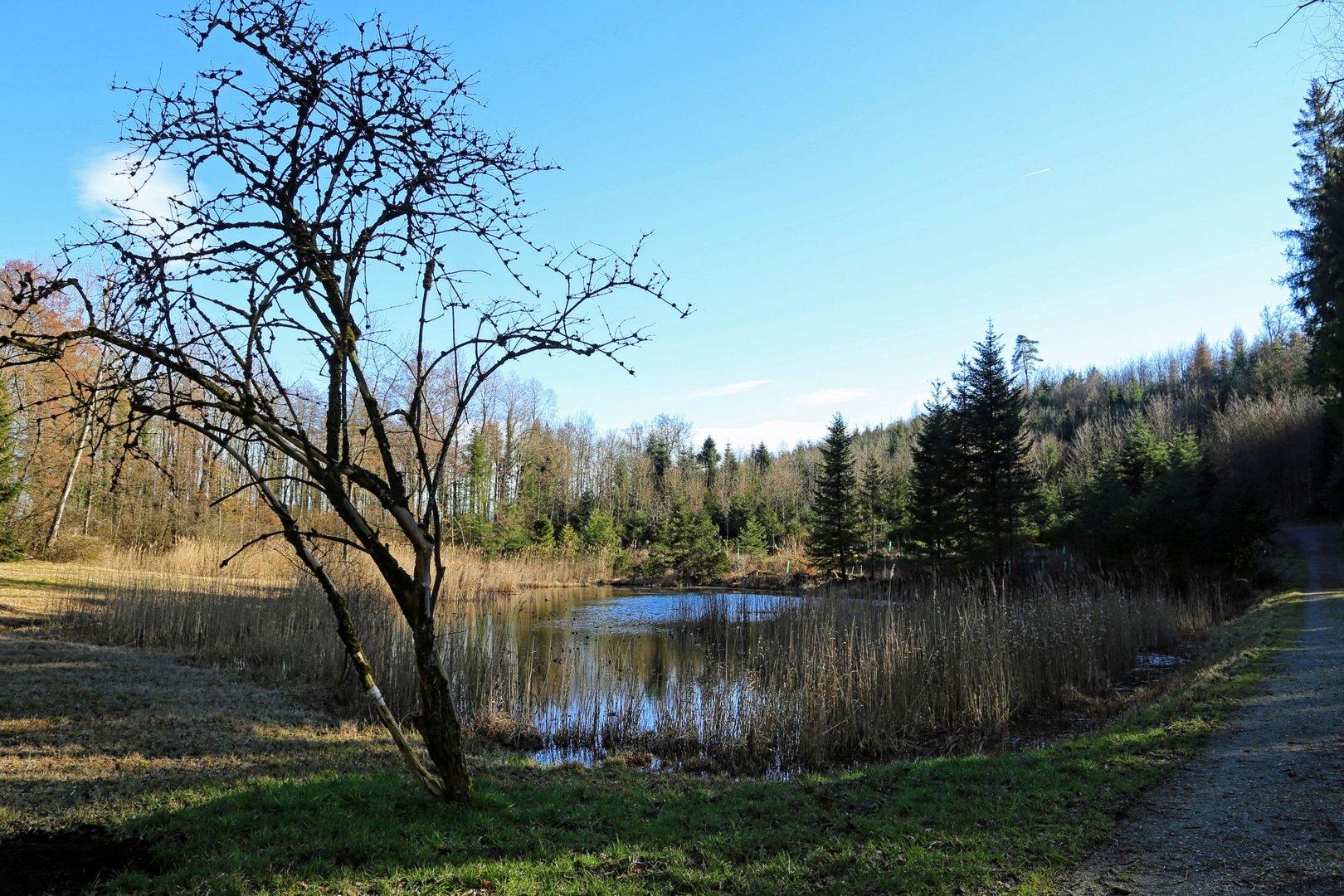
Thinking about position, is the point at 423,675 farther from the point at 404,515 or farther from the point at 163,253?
the point at 163,253

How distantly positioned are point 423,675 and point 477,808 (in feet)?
2.94

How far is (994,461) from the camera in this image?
25453 mm

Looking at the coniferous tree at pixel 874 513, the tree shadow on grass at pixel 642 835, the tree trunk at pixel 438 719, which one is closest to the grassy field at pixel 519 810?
the tree shadow on grass at pixel 642 835

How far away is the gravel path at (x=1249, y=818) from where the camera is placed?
3848mm

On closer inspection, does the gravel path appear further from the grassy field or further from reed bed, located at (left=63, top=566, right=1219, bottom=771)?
reed bed, located at (left=63, top=566, right=1219, bottom=771)

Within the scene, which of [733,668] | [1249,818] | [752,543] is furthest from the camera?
[752,543]

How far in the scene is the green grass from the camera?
361 centimetres

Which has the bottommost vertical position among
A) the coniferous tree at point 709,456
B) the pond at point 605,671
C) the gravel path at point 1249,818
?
the pond at point 605,671

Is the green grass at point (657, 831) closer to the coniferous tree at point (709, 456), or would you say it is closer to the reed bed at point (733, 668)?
the reed bed at point (733, 668)

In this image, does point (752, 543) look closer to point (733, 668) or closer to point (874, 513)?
point (874, 513)

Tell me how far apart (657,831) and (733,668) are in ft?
20.5

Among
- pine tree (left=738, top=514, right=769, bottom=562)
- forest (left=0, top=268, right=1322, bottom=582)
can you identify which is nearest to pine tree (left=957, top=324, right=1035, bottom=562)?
forest (left=0, top=268, right=1322, bottom=582)

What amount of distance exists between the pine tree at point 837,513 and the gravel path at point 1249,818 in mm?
24065

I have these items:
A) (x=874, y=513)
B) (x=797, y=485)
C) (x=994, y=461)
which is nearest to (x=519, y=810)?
(x=994, y=461)
